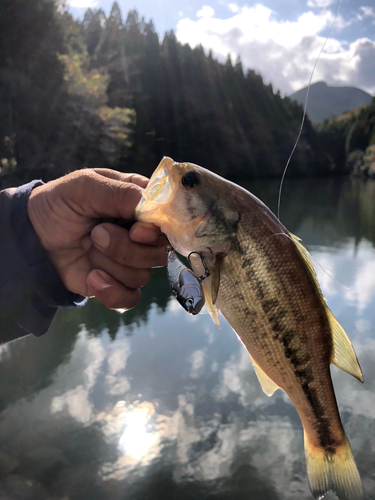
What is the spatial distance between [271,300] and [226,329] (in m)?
6.15

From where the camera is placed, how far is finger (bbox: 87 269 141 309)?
220 centimetres

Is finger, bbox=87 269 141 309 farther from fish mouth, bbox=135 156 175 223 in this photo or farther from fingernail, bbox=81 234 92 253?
fish mouth, bbox=135 156 175 223

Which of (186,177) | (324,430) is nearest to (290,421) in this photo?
(324,430)

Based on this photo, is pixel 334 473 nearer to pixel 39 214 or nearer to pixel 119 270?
pixel 119 270

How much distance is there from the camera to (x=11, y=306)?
2471mm

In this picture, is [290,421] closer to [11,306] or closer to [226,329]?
[226,329]

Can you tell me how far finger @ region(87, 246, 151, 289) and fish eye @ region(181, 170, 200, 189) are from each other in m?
0.77

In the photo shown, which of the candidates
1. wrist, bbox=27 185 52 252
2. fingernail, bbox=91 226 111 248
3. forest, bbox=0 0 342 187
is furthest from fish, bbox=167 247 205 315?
Result: forest, bbox=0 0 342 187

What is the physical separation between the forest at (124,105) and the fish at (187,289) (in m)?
16.5

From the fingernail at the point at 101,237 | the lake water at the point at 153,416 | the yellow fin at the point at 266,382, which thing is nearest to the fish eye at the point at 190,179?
the fingernail at the point at 101,237

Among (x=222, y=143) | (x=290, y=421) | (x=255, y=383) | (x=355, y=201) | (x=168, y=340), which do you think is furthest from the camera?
(x=222, y=143)

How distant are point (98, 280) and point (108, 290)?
9cm

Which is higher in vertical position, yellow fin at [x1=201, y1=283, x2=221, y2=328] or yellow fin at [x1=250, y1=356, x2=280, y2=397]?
yellow fin at [x1=201, y1=283, x2=221, y2=328]

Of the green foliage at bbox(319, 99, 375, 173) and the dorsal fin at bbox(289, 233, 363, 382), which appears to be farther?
the green foliage at bbox(319, 99, 375, 173)
